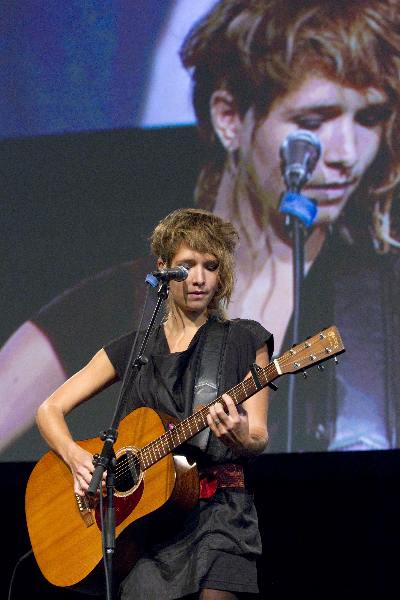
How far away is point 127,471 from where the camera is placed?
3.12 metres

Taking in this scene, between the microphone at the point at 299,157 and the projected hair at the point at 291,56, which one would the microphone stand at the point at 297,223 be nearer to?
the microphone at the point at 299,157

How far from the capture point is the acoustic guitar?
9.37ft

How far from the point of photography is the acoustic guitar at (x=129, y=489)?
2.86m

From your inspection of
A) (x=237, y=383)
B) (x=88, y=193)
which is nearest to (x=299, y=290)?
(x=88, y=193)

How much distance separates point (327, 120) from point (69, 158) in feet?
4.62

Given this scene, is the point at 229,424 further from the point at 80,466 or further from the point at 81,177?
the point at 81,177

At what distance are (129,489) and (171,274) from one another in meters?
0.74

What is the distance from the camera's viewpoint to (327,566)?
479 centimetres

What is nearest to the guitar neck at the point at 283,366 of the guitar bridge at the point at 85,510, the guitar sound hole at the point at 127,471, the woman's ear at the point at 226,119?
the guitar sound hole at the point at 127,471

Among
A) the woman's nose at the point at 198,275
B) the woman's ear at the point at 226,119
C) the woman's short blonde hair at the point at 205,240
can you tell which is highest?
the woman's ear at the point at 226,119

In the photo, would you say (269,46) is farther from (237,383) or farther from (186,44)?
(237,383)

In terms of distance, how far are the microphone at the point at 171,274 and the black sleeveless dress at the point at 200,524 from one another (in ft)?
0.84

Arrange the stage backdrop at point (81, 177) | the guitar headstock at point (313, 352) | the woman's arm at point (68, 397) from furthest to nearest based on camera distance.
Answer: the stage backdrop at point (81, 177), the woman's arm at point (68, 397), the guitar headstock at point (313, 352)

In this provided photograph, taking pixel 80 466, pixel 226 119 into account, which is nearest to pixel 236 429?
pixel 80 466
